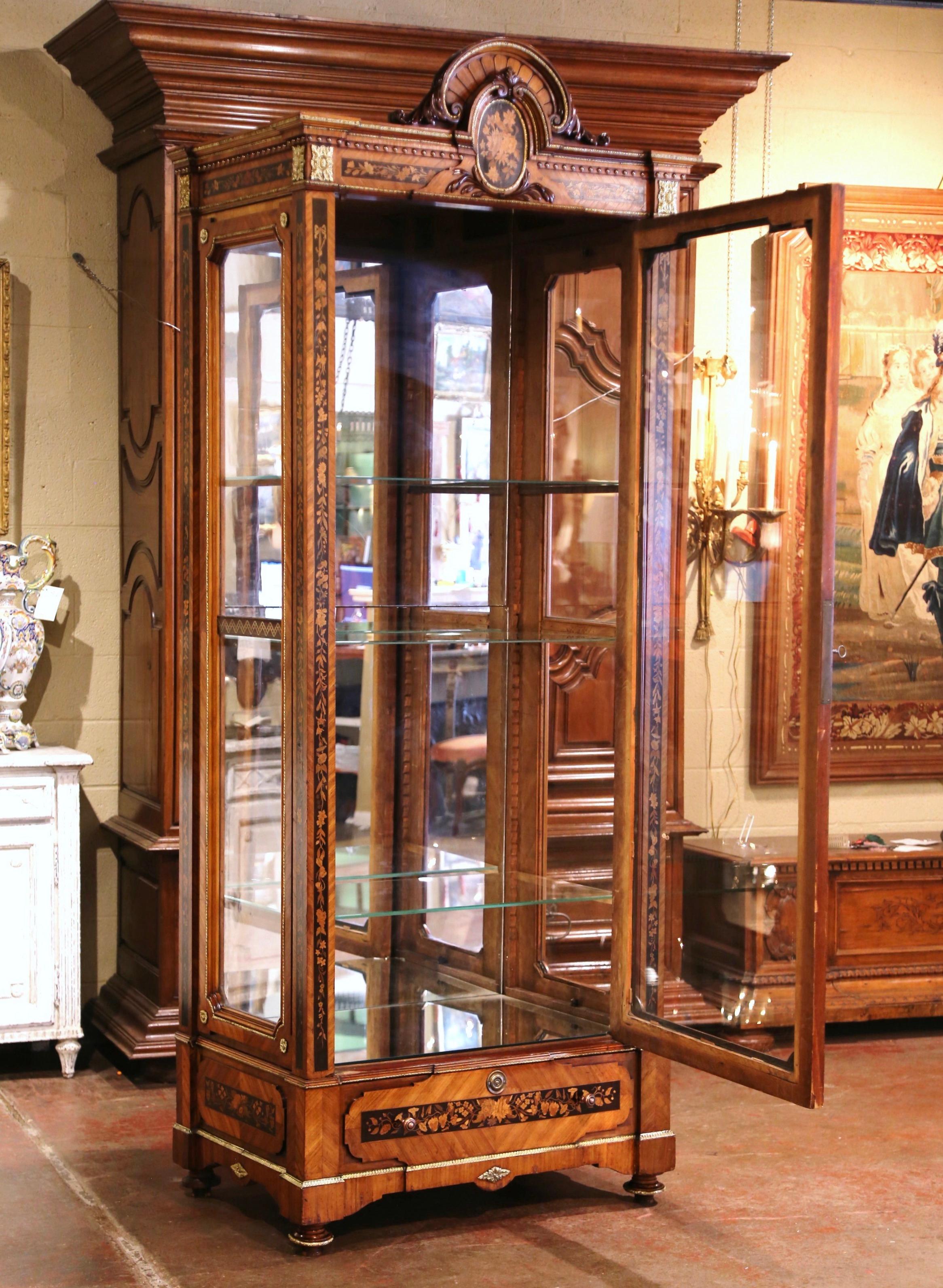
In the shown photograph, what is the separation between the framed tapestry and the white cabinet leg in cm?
277

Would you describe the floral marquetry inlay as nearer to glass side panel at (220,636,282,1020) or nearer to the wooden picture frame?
glass side panel at (220,636,282,1020)

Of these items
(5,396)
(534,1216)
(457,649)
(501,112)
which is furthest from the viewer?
(5,396)

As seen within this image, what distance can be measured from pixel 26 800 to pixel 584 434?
6.63ft

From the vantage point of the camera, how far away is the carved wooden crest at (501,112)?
348 cm

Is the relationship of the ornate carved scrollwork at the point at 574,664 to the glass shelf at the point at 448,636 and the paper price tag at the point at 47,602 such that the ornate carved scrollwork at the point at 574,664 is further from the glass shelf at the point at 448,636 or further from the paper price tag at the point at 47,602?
the paper price tag at the point at 47,602

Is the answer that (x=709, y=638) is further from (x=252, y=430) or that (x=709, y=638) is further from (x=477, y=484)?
(x=252, y=430)

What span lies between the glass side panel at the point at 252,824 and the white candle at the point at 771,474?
111 cm

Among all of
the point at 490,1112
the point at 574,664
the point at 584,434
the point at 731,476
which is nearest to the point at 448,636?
the point at 574,664

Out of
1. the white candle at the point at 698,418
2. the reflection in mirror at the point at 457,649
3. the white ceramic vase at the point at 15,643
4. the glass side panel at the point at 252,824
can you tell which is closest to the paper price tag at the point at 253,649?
the glass side panel at the point at 252,824

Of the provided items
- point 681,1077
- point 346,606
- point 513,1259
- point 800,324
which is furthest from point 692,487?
point 681,1077

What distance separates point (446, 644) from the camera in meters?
4.19

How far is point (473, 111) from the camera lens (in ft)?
11.5

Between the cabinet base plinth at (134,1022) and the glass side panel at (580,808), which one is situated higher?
the glass side panel at (580,808)

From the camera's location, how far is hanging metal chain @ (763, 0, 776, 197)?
Answer: 18.6 feet
